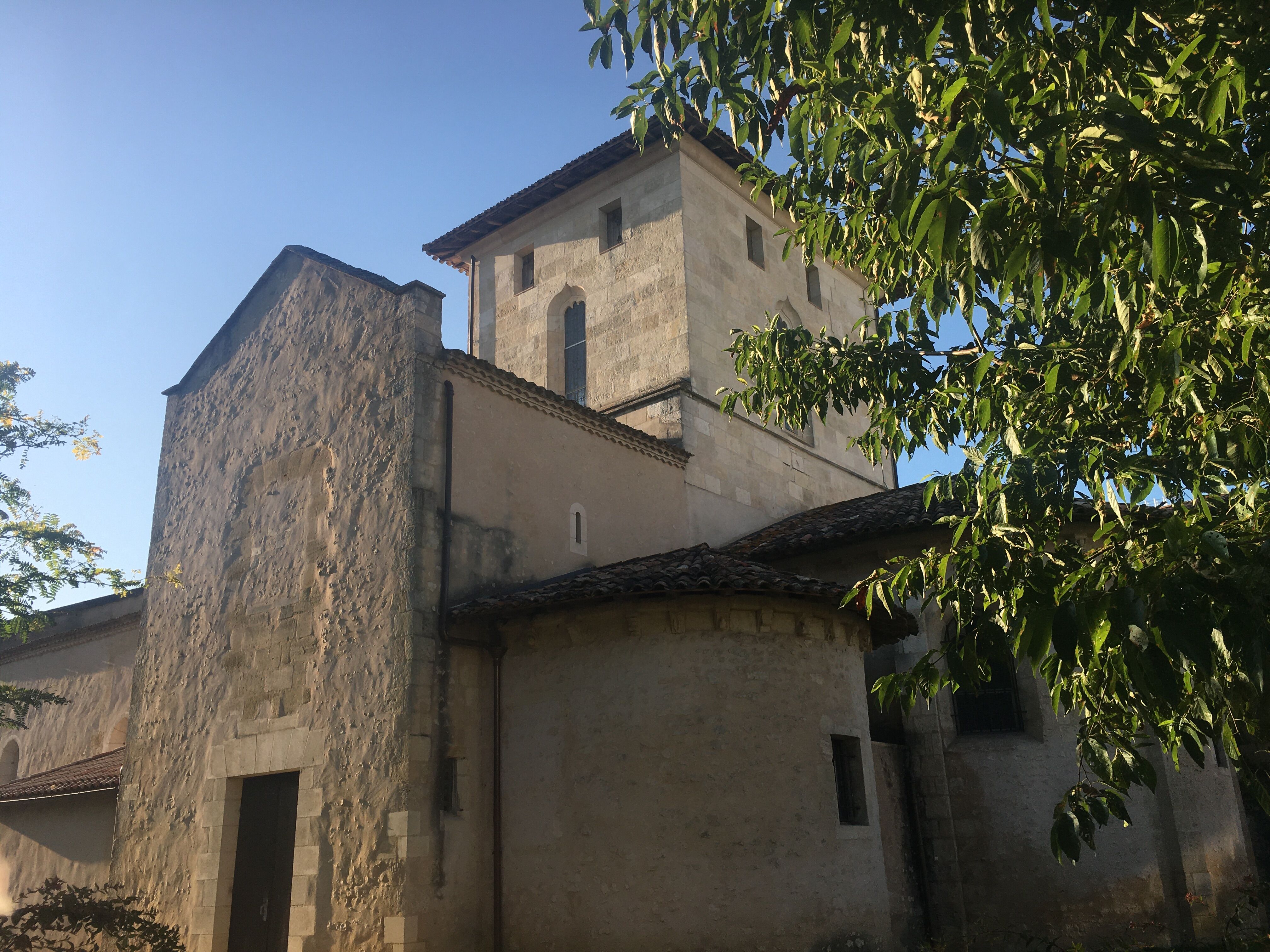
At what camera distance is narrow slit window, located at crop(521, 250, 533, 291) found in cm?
1991

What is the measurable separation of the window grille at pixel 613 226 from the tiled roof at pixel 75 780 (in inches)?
476

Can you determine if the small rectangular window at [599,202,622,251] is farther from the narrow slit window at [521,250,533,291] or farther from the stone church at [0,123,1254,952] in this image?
the stone church at [0,123,1254,952]

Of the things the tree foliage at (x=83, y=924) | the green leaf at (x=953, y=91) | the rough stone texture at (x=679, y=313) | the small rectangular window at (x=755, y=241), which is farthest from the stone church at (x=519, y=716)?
the green leaf at (x=953, y=91)

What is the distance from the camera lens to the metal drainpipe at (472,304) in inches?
802

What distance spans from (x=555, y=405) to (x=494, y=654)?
3554 millimetres

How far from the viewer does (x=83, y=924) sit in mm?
10742

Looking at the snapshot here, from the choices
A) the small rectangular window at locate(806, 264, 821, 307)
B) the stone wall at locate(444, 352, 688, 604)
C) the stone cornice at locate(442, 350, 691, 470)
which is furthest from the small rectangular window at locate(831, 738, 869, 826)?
the small rectangular window at locate(806, 264, 821, 307)

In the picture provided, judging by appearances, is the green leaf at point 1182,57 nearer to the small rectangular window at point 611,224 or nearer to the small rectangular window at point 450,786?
the small rectangular window at point 450,786

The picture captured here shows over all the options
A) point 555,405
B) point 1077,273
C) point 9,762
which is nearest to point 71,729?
point 9,762

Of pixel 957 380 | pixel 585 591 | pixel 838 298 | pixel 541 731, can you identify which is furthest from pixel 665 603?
pixel 838 298

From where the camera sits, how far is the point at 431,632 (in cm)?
1071

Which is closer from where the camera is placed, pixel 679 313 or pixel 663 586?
pixel 663 586

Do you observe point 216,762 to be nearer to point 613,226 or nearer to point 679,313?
point 679,313

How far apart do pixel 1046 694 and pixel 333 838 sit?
27.7 ft
